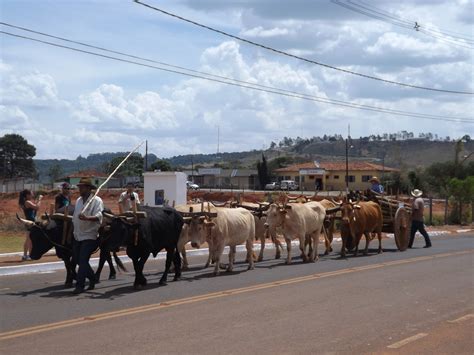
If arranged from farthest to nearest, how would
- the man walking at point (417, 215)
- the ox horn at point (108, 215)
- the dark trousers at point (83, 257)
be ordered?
the man walking at point (417, 215) → the ox horn at point (108, 215) → the dark trousers at point (83, 257)

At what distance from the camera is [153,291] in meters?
12.9

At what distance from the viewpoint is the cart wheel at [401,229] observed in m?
22.2

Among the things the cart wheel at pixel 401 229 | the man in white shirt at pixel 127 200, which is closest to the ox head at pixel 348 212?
the cart wheel at pixel 401 229

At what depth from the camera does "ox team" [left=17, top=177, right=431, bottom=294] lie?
12.6m

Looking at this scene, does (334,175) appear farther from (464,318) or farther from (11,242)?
(464,318)

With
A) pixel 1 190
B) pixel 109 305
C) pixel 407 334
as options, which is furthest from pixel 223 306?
pixel 1 190

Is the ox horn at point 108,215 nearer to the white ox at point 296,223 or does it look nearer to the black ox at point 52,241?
the black ox at point 52,241

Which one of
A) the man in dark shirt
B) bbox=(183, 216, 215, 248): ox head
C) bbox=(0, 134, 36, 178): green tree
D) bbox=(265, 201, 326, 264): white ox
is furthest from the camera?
bbox=(0, 134, 36, 178): green tree

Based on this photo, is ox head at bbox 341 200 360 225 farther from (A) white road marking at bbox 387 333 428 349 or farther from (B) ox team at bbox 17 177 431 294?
(A) white road marking at bbox 387 333 428 349

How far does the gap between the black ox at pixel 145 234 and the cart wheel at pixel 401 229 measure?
974cm

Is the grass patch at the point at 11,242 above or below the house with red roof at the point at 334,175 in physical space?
below

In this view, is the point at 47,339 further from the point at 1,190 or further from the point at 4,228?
the point at 1,190

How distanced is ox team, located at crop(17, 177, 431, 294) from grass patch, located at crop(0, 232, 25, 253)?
18.4 ft

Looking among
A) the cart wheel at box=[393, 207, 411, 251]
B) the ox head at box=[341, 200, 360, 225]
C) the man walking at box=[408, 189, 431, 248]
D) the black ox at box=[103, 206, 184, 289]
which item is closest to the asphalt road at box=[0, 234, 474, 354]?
the black ox at box=[103, 206, 184, 289]
